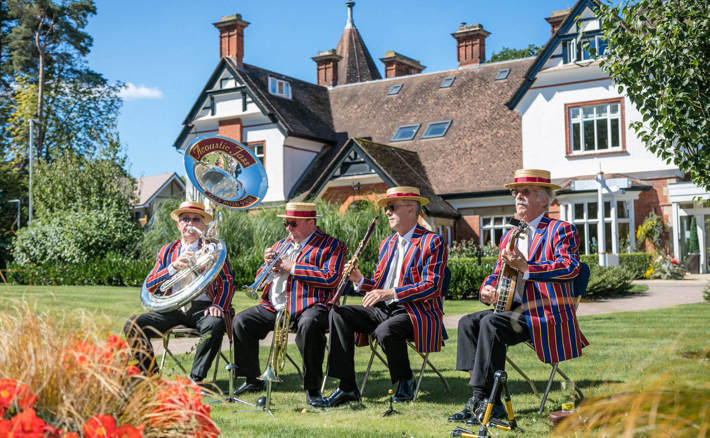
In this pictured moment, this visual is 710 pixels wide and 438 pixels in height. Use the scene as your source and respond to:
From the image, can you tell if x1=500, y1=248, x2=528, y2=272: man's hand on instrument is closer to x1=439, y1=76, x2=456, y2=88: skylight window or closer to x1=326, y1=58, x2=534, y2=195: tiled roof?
x1=326, y1=58, x2=534, y2=195: tiled roof

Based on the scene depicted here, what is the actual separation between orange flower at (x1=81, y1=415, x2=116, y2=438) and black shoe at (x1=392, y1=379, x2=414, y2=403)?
388cm

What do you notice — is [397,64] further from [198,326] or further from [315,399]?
[315,399]

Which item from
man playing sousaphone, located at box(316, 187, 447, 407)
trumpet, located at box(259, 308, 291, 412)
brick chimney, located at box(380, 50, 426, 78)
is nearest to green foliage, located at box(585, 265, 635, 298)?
man playing sousaphone, located at box(316, 187, 447, 407)

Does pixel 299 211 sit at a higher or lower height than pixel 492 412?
higher

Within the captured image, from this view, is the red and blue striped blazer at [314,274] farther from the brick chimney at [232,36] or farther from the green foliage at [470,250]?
the brick chimney at [232,36]

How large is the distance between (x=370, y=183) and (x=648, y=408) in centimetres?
2310

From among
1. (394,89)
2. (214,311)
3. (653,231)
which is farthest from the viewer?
(394,89)

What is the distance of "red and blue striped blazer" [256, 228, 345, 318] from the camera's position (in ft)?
20.8

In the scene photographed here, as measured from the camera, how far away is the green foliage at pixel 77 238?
21422 millimetres

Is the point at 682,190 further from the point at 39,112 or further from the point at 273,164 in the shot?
the point at 39,112

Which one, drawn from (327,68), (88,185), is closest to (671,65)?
(88,185)

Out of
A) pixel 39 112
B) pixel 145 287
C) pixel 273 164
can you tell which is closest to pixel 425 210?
pixel 273 164

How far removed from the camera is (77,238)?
70.3 feet

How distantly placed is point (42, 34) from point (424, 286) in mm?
39055
